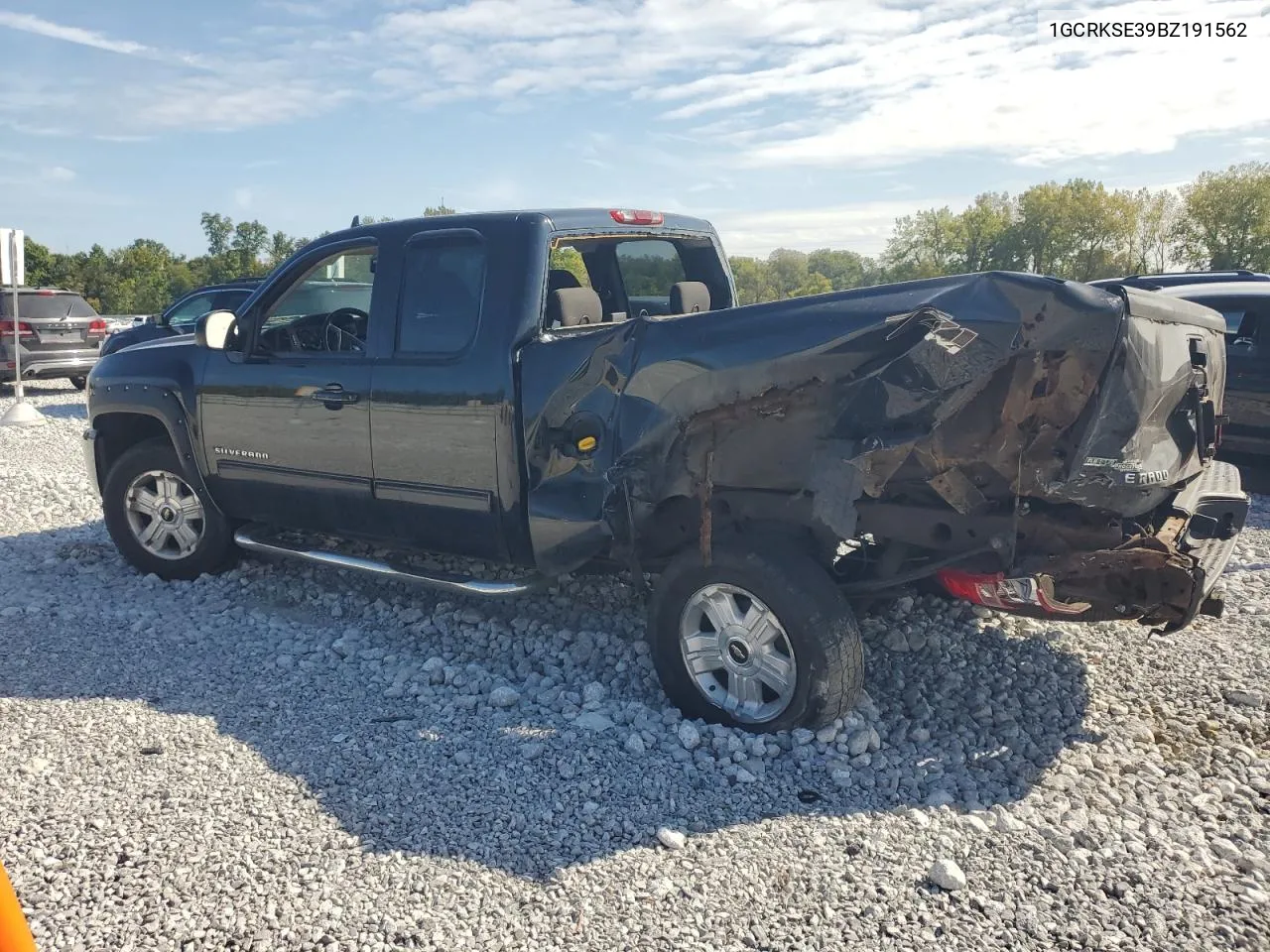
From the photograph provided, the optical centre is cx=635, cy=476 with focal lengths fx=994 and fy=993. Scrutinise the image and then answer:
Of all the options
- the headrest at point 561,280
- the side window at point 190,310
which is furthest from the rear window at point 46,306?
the headrest at point 561,280

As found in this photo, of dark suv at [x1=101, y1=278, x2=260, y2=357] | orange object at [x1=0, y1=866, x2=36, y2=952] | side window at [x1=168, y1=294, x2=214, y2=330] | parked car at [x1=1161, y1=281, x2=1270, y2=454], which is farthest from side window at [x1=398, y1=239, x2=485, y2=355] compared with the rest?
side window at [x1=168, y1=294, x2=214, y2=330]

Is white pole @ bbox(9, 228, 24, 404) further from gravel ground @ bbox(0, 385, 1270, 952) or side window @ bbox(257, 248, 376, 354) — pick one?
side window @ bbox(257, 248, 376, 354)

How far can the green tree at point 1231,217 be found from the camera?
48406mm

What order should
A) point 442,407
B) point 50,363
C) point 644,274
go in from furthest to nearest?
point 50,363
point 644,274
point 442,407

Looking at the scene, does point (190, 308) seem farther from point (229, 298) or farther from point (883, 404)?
point (883, 404)

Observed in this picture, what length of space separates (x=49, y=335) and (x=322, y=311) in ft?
42.0

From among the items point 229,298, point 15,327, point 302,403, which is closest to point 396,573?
point 302,403

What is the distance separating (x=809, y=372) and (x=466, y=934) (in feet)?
6.96

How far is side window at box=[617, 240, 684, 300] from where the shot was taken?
18.1 ft

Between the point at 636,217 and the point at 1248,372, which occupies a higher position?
the point at 636,217

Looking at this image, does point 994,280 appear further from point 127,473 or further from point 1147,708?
point 127,473

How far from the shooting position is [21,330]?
1554cm

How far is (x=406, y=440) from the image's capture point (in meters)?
4.77

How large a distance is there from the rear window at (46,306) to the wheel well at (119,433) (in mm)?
11510
